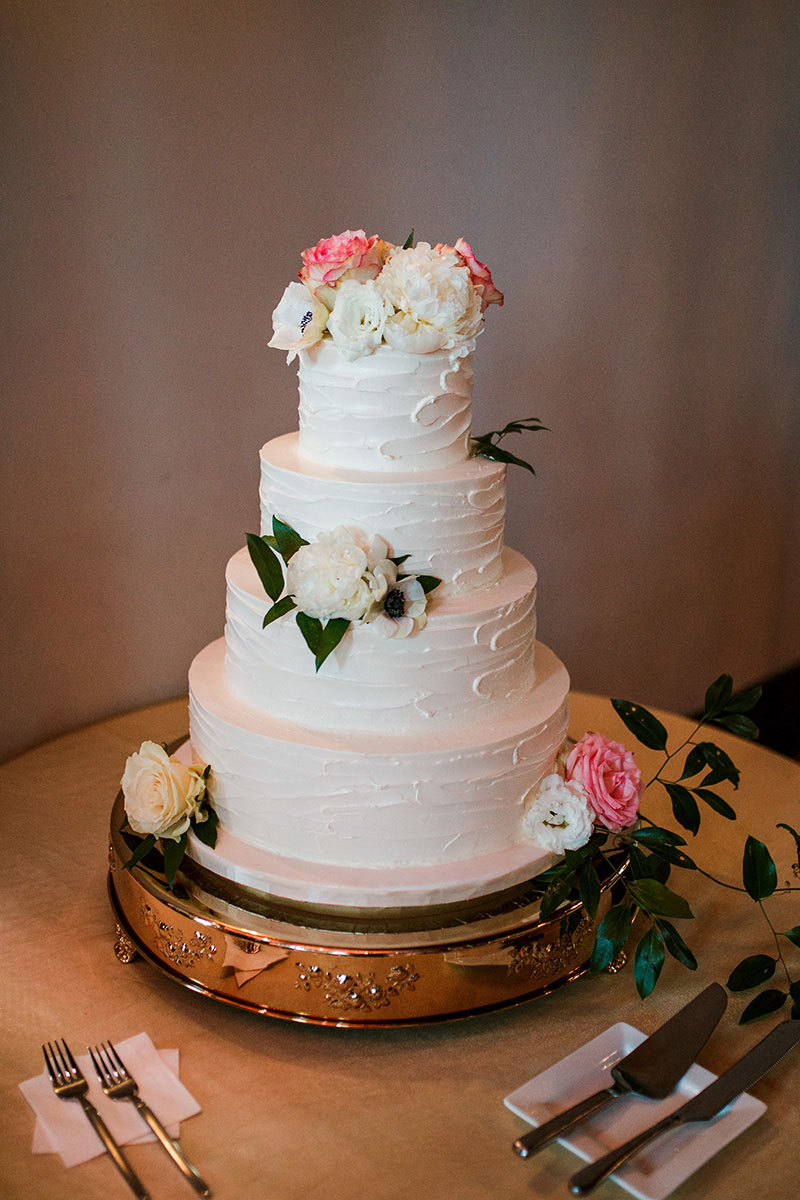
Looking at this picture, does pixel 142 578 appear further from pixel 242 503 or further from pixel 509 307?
pixel 509 307

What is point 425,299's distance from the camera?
1596 mm

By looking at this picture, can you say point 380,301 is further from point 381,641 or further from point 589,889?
point 589,889

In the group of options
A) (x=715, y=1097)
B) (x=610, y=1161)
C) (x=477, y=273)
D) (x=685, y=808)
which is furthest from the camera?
(x=685, y=808)

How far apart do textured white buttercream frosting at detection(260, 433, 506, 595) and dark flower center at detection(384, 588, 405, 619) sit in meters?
0.07

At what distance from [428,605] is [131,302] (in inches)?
37.9

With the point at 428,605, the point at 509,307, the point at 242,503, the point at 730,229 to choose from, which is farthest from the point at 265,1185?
the point at 730,229

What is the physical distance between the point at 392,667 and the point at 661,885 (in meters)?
0.54

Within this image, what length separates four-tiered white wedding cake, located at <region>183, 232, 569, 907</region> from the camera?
162 centimetres

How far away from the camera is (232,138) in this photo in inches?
88.0

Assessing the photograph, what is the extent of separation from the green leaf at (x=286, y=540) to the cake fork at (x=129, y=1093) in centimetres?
74

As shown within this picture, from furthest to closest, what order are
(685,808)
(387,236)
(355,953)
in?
(387,236), (685,808), (355,953)

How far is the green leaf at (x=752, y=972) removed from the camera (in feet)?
5.54

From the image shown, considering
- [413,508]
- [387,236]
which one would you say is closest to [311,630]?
[413,508]

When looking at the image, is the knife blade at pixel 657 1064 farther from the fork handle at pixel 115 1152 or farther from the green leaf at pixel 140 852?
the green leaf at pixel 140 852
